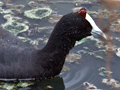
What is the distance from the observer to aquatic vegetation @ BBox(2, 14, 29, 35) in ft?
18.1

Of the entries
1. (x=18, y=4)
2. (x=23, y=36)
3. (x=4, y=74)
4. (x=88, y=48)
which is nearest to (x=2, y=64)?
(x=4, y=74)

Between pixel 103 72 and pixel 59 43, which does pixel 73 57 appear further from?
pixel 59 43

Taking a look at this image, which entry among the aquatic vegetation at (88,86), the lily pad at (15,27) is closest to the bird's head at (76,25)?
the aquatic vegetation at (88,86)

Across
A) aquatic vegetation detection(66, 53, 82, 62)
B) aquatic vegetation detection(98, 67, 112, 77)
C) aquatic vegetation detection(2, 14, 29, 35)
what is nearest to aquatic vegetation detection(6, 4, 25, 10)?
aquatic vegetation detection(2, 14, 29, 35)

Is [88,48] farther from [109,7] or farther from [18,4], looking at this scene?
[109,7]

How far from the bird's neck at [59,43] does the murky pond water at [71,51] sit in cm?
60

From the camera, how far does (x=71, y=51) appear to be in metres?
4.97

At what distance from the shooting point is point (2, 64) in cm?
399

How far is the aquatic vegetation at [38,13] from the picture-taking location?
6.12 m

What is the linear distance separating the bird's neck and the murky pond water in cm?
60

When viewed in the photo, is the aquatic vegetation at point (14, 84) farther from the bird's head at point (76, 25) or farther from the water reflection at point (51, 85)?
the bird's head at point (76, 25)

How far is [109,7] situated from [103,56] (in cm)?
327

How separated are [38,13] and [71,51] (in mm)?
1765

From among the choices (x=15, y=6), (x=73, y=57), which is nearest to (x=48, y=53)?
(x=73, y=57)
